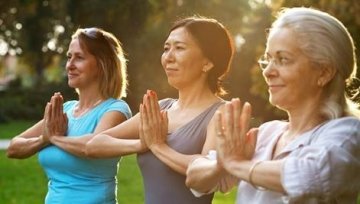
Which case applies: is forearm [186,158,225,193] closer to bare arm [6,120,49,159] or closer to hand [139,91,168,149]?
hand [139,91,168,149]

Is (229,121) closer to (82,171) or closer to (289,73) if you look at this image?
(289,73)

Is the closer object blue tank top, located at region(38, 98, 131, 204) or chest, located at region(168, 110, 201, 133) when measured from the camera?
chest, located at region(168, 110, 201, 133)

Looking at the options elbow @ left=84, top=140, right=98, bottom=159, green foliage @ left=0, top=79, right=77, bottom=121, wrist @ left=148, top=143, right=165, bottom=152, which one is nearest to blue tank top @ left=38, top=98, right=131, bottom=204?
elbow @ left=84, top=140, right=98, bottom=159

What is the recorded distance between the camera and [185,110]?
134 inches

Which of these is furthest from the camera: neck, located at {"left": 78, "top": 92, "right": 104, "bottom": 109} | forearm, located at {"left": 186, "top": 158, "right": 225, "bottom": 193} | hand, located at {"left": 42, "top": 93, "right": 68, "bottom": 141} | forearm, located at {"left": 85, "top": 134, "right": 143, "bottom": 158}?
neck, located at {"left": 78, "top": 92, "right": 104, "bottom": 109}

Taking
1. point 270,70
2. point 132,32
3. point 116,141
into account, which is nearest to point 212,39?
point 116,141

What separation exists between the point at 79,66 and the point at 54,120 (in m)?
0.33

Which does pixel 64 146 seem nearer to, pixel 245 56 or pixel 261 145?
pixel 261 145

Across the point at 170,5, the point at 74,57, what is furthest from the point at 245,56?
the point at 74,57

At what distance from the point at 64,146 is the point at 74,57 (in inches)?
19.8

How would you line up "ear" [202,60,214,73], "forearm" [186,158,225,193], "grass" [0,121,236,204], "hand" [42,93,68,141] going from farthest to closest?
"grass" [0,121,236,204]
"hand" [42,93,68,141]
"ear" [202,60,214,73]
"forearm" [186,158,225,193]

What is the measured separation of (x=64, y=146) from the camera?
3.92 meters

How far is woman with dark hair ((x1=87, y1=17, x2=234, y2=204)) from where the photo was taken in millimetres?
3262

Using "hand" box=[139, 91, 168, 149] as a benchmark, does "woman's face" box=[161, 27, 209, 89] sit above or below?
above
